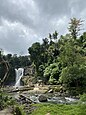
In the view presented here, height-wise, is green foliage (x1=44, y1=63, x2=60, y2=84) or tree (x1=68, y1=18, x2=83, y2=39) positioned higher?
tree (x1=68, y1=18, x2=83, y2=39)

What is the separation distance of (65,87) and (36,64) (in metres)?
27.7

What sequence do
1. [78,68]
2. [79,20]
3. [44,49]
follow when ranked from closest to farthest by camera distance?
[78,68] → [79,20] → [44,49]

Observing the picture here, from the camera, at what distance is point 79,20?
64.1 m

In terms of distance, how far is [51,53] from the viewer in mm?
66812

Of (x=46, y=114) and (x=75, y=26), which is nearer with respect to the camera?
(x=46, y=114)

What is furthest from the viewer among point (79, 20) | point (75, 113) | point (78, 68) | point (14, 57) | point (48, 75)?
point (14, 57)

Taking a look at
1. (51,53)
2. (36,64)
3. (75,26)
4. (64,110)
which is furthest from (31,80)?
(64,110)

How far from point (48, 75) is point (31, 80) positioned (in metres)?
11.5

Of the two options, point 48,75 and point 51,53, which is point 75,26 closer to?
point 51,53

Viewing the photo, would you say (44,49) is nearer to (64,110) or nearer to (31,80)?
(31,80)

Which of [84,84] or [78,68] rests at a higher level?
[78,68]

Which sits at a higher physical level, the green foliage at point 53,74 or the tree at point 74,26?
the tree at point 74,26

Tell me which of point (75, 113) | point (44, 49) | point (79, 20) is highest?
point (79, 20)

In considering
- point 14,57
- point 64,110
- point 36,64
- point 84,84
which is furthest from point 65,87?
point 14,57
